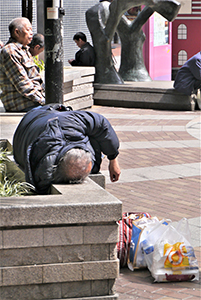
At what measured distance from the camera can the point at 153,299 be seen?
3.81m

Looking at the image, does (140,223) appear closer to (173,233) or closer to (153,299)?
(173,233)

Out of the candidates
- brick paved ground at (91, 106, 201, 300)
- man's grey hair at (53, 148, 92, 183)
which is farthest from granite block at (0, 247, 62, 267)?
brick paved ground at (91, 106, 201, 300)

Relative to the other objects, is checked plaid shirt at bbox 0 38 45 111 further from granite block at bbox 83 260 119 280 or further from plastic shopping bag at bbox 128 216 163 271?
granite block at bbox 83 260 119 280

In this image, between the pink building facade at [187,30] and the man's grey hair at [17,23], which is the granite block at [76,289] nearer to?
the man's grey hair at [17,23]

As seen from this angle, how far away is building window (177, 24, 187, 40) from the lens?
1952 cm

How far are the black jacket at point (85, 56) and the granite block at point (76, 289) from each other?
1106 cm

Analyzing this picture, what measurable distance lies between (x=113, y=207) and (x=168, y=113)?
9.69 meters

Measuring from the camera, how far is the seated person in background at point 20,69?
6938mm

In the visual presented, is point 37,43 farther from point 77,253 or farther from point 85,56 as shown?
point 77,253

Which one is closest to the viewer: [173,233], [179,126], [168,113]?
[173,233]

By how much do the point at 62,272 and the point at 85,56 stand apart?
11.2m

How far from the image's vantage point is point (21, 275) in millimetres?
3279

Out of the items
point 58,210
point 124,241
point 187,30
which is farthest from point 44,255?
point 187,30

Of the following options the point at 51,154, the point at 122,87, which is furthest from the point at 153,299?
the point at 122,87
